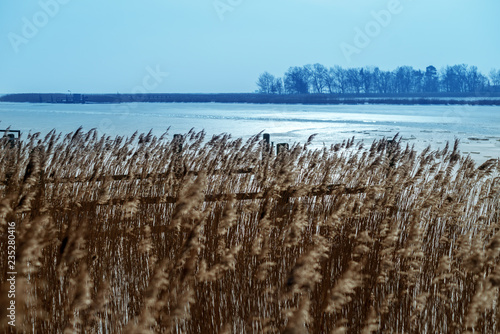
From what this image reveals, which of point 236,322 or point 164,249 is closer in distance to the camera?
point 236,322

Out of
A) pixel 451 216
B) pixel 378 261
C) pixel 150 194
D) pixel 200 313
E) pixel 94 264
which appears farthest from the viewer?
pixel 150 194

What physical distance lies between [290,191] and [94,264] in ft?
4.34

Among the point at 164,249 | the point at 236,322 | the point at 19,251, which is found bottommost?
the point at 236,322

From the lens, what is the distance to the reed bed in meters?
2.01

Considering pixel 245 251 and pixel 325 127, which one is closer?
pixel 245 251

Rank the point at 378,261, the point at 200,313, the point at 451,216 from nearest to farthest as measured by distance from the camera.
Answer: the point at 200,313 → the point at 378,261 → the point at 451,216

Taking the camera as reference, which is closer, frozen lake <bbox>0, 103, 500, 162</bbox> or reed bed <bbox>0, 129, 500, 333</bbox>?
reed bed <bbox>0, 129, 500, 333</bbox>

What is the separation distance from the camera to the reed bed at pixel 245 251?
6.59ft

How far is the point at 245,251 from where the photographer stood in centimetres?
293

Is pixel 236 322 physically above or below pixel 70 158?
below

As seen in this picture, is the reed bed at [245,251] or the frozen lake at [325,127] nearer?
the reed bed at [245,251]

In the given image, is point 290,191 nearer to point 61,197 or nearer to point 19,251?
point 61,197

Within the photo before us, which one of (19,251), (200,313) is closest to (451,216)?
(200,313)

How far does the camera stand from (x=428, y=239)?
3326 millimetres
